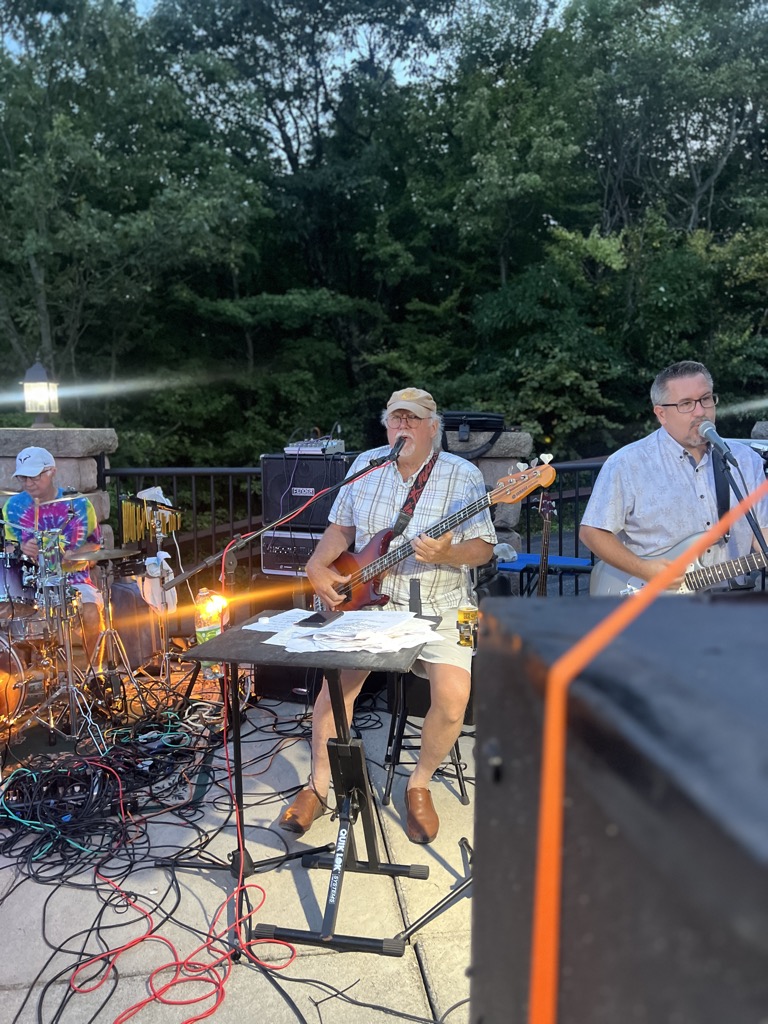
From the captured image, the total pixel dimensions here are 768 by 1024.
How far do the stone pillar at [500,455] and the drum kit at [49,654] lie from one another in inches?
82.5

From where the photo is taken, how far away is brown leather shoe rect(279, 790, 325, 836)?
2686 mm

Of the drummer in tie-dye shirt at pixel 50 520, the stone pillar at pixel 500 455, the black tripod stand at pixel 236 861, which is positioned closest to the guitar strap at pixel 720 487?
the stone pillar at pixel 500 455

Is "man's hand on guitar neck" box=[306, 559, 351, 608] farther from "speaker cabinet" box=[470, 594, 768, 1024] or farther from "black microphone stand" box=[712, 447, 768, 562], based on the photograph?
"speaker cabinet" box=[470, 594, 768, 1024]

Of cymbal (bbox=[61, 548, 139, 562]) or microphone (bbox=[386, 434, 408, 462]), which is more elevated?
microphone (bbox=[386, 434, 408, 462])

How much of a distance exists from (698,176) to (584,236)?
2262mm

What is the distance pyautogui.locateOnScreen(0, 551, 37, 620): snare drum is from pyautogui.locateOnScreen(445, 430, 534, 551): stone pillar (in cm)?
252

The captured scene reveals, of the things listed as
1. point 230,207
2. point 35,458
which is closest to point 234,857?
point 35,458

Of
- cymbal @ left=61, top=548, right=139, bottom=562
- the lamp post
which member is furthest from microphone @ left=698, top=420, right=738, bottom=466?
the lamp post

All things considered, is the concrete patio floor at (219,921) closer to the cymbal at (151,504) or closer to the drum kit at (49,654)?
the drum kit at (49,654)

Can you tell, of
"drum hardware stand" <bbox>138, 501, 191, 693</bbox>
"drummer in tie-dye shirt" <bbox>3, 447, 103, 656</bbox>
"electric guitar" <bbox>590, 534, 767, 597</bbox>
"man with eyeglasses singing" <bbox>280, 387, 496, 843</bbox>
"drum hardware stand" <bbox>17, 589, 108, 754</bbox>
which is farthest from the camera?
"drum hardware stand" <bbox>138, 501, 191, 693</bbox>

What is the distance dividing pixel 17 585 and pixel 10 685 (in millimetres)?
609

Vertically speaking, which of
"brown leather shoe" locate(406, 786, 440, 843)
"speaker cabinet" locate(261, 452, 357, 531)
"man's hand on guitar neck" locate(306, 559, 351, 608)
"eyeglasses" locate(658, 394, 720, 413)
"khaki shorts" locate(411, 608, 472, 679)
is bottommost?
"brown leather shoe" locate(406, 786, 440, 843)

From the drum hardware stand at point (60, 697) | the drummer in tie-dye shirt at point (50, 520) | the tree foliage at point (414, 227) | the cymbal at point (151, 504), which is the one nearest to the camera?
the drum hardware stand at point (60, 697)

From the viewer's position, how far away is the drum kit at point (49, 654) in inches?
141
